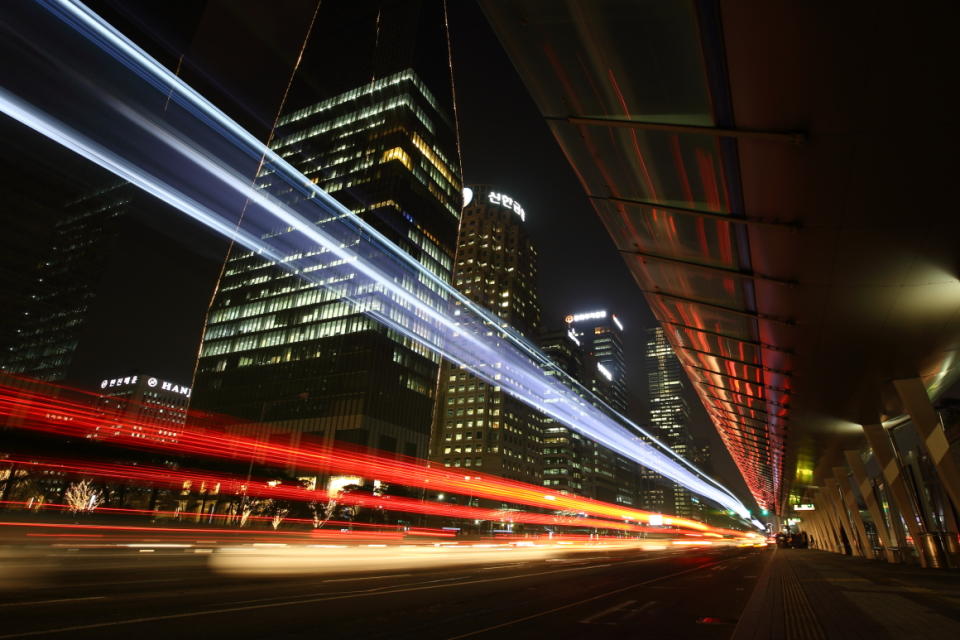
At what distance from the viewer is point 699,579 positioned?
18.8m

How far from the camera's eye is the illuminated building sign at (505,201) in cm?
16095

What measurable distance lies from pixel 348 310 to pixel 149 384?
113m

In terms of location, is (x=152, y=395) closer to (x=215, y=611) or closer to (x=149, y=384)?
(x=149, y=384)

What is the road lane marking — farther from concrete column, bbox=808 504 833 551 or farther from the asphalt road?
concrete column, bbox=808 504 833 551

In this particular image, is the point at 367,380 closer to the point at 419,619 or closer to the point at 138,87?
the point at 138,87

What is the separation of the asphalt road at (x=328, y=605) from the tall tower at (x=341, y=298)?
62463mm

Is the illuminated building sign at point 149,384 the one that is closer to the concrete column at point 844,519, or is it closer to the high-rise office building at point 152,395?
the high-rise office building at point 152,395

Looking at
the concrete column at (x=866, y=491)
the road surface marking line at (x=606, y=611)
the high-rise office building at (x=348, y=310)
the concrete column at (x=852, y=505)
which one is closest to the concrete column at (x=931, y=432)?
the road surface marking line at (x=606, y=611)

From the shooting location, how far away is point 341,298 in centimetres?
8944

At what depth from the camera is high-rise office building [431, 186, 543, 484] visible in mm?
132750

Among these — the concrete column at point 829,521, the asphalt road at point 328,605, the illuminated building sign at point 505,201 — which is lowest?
the asphalt road at point 328,605

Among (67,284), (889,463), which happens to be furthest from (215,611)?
(67,284)

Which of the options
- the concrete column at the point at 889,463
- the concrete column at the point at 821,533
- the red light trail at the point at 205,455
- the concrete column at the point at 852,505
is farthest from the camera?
the concrete column at the point at 821,533

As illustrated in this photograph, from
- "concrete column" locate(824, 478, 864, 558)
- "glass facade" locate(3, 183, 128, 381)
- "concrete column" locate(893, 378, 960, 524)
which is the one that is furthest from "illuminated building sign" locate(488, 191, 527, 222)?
"concrete column" locate(893, 378, 960, 524)
